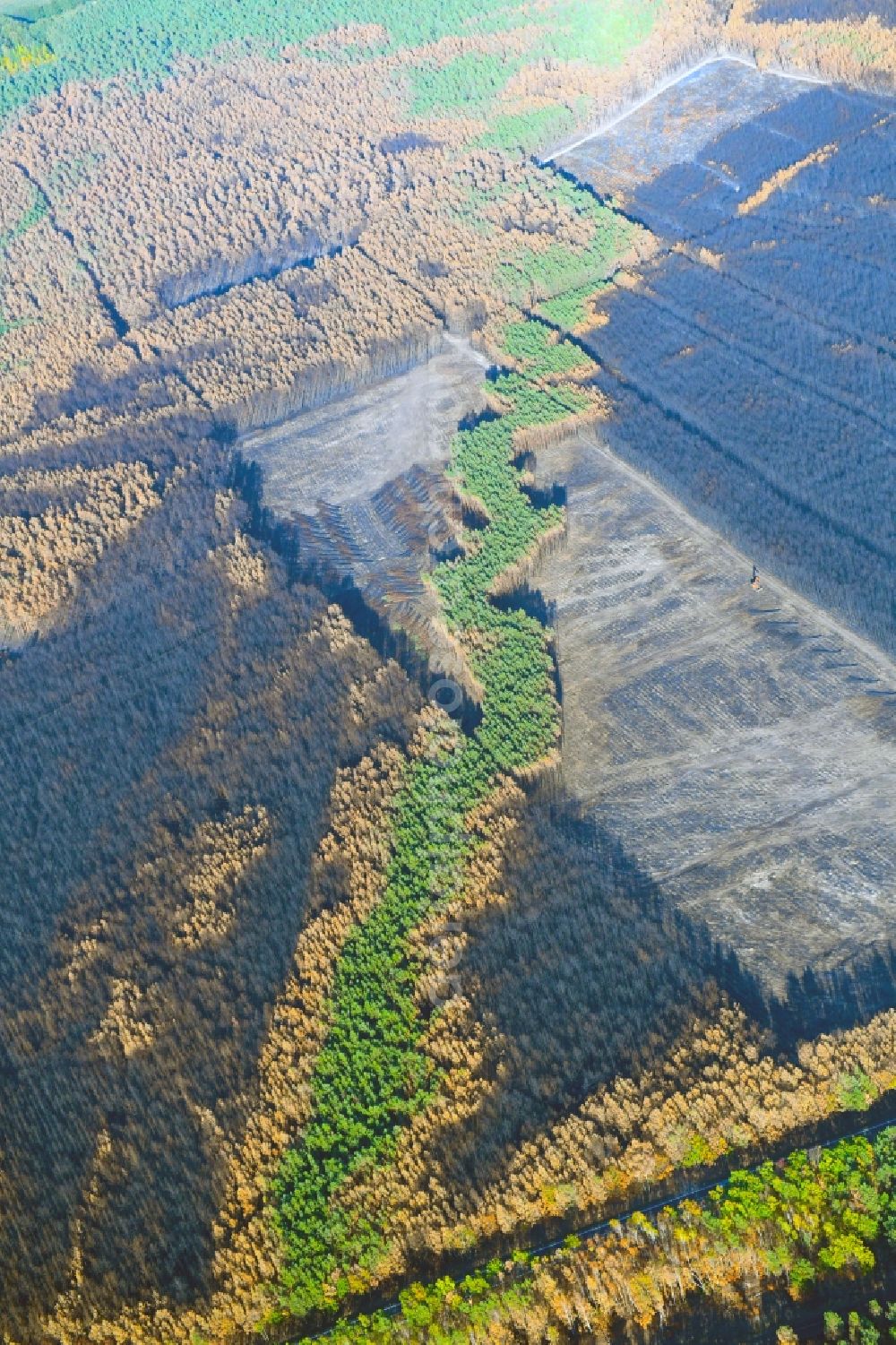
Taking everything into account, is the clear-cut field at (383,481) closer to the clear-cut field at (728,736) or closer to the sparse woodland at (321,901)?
the sparse woodland at (321,901)

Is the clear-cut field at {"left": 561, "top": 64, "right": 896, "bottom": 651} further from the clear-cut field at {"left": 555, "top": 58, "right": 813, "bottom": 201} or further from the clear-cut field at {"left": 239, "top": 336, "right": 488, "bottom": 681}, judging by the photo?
the clear-cut field at {"left": 239, "top": 336, "right": 488, "bottom": 681}

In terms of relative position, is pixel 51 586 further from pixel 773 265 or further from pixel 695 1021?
pixel 773 265

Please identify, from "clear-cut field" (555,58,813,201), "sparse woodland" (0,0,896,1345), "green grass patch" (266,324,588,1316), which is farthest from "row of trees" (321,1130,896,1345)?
"clear-cut field" (555,58,813,201)

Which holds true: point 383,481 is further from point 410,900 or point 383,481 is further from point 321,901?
point 410,900

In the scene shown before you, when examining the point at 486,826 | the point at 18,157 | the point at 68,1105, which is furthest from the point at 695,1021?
the point at 18,157

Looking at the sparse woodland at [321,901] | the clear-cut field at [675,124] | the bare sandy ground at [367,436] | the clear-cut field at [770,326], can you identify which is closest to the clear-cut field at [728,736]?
the sparse woodland at [321,901]

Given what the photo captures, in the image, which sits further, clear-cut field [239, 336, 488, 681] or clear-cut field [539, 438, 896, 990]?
clear-cut field [239, 336, 488, 681]

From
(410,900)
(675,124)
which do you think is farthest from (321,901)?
(675,124)
